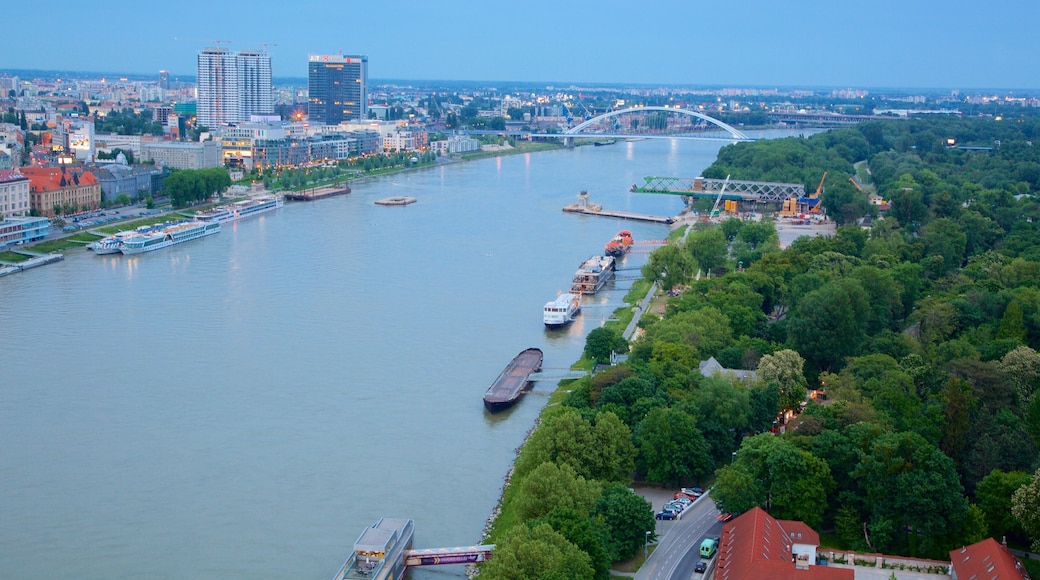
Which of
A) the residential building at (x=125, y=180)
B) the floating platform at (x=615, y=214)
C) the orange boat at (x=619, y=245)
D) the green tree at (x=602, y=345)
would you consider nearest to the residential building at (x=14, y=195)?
the residential building at (x=125, y=180)

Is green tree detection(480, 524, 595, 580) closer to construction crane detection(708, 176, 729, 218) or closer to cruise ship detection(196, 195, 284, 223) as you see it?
cruise ship detection(196, 195, 284, 223)

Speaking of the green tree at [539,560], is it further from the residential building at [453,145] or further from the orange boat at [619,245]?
the residential building at [453,145]

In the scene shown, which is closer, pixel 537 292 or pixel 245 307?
pixel 245 307

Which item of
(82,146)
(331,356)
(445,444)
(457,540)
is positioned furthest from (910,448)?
(82,146)

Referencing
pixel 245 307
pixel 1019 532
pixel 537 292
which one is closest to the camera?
pixel 1019 532

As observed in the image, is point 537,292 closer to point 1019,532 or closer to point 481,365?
point 481,365

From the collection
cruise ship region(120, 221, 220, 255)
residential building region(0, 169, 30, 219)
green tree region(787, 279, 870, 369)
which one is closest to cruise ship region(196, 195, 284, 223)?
cruise ship region(120, 221, 220, 255)

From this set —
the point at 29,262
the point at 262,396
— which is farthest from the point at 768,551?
the point at 29,262
